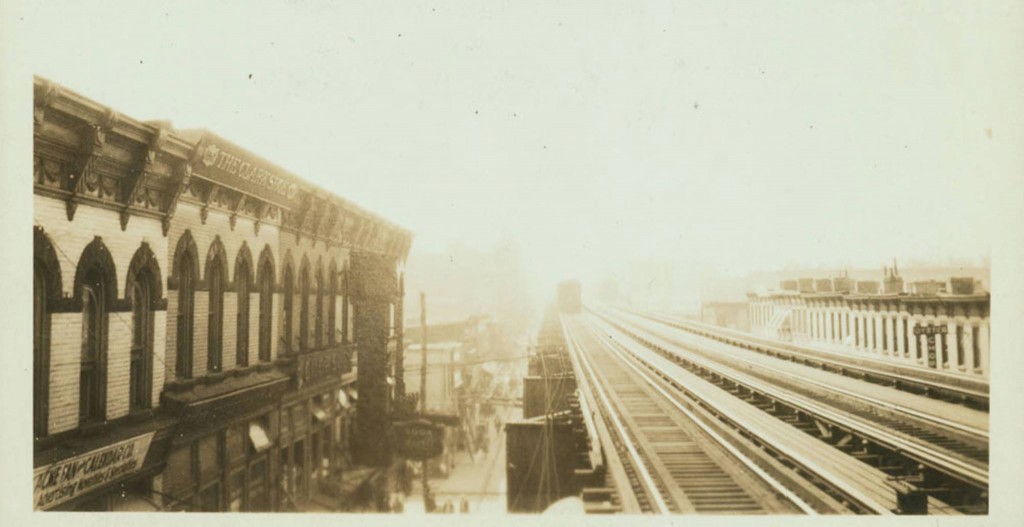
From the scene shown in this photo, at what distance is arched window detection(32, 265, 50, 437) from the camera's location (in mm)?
4379

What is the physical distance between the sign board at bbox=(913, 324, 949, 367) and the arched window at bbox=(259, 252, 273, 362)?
9035 millimetres

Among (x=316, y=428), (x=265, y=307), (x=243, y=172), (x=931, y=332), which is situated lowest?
(x=316, y=428)

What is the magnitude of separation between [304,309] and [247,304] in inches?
38.6

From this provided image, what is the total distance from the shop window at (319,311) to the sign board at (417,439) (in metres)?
1.70

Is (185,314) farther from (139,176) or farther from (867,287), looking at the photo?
(867,287)

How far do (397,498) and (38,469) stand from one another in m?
3.78

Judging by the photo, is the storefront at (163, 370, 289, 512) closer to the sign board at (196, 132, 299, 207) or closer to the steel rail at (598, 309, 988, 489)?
the sign board at (196, 132, 299, 207)

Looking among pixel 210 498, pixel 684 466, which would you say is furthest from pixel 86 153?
pixel 684 466

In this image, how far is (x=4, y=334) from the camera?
16.5ft

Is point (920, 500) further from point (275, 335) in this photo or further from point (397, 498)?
point (275, 335)

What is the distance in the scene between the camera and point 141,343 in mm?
5066

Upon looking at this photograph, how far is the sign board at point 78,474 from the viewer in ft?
14.7

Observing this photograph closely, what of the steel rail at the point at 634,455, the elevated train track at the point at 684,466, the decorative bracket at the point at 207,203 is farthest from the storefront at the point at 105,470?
the steel rail at the point at 634,455

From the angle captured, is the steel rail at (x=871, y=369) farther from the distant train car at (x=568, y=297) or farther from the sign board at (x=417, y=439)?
the sign board at (x=417, y=439)
